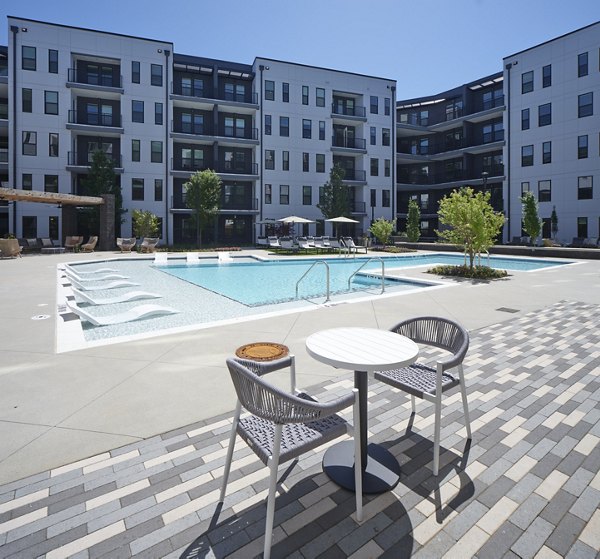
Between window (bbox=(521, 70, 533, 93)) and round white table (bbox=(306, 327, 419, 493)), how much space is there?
3994cm

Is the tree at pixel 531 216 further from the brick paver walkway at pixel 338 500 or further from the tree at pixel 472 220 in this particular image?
the brick paver walkway at pixel 338 500

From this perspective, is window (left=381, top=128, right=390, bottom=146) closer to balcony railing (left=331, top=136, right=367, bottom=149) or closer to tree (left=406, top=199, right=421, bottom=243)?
balcony railing (left=331, top=136, right=367, bottom=149)

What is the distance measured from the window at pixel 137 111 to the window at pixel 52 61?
225 inches

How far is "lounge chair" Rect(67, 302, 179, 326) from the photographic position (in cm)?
764

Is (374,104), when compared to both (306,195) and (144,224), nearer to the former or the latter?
(306,195)

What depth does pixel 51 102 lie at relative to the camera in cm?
3047

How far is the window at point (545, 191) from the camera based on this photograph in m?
33.4

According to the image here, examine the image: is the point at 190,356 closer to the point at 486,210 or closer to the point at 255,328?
the point at 255,328

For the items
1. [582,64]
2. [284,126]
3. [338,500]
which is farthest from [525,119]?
[338,500]

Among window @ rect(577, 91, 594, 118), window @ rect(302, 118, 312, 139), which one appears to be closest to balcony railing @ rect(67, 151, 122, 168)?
window @ rect(302, 118, 312, 139)

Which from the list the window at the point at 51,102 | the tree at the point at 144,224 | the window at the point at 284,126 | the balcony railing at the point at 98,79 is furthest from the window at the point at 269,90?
the window at the point at 51,102

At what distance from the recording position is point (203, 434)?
3.40 metres

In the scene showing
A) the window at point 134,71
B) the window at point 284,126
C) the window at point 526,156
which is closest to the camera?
the window at point 134,71

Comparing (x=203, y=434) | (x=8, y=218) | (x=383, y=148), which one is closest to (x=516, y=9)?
(x=203, y=434)
